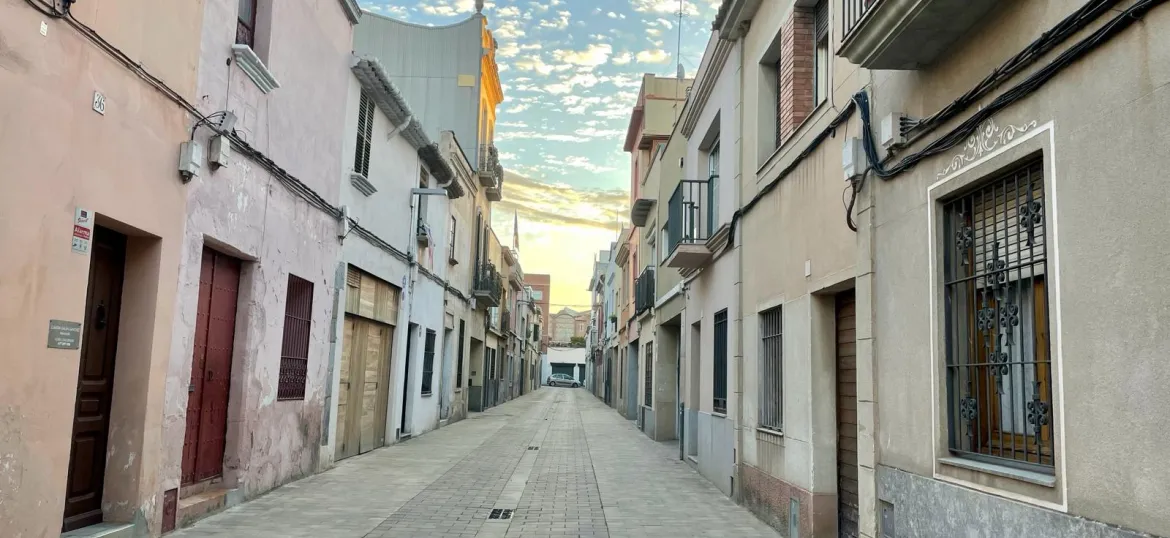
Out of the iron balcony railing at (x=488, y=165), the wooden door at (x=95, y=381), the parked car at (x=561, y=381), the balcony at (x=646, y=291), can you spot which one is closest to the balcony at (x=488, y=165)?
the iron balcony railing at (x=488, y=165)

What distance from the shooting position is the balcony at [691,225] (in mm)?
11781

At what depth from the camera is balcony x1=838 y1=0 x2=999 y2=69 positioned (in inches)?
171

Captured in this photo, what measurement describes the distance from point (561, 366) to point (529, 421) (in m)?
68.1

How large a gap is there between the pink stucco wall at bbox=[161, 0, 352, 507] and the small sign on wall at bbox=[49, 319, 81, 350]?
129cm

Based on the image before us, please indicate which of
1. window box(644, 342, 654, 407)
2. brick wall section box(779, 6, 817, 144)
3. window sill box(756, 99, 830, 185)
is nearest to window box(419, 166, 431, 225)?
window box(644, 342, 654, 407)

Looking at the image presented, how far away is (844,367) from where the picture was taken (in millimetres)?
6996

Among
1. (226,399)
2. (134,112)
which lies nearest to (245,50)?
(134,112)

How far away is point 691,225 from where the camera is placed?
12.4m

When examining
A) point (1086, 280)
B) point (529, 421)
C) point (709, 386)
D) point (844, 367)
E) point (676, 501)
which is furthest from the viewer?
point (529, 421)

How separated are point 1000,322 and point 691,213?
Result: 27.3ft

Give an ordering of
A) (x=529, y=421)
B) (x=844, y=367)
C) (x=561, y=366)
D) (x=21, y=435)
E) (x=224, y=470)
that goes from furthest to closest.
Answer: (x=561, y=366)
(x=529, y=421)
(x=224, y=470)
(x=844, y=367)
(x=21, y=435)

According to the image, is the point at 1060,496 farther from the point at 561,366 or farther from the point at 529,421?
the point at 561,366

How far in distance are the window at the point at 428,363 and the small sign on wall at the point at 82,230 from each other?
1216cm

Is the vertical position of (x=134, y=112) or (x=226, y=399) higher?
(x=134, y=112)
